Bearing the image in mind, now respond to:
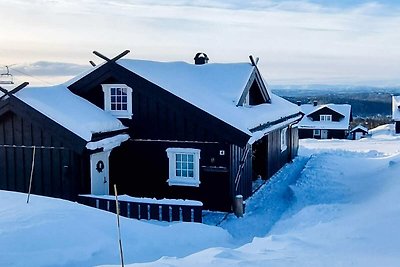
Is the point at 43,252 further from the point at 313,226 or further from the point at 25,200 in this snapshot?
the point at 313,226

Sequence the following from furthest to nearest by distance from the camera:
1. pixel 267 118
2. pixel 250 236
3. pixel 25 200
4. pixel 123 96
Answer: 1. pixel 267 118
2. pixel 123 96
3. pixel 250 236
4. pixel 25 200

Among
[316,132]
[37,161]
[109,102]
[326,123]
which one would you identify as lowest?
[316,132]

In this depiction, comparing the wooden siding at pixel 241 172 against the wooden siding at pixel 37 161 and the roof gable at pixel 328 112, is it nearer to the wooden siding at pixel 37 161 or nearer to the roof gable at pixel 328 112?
the wooden siding at pixel 37 161

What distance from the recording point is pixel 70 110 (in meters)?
12.3

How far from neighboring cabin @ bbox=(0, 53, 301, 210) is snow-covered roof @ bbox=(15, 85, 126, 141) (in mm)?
37

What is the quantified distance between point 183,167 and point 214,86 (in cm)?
373

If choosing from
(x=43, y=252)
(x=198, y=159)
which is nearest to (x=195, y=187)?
(x=198, y=159)

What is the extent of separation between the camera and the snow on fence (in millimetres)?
10922

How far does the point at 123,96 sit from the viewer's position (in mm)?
13227

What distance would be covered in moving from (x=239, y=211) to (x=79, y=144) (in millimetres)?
4534

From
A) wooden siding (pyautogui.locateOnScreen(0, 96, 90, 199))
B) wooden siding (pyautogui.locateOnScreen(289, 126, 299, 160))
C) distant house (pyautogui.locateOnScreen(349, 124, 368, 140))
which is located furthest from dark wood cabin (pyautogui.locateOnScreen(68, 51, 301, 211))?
distant house (pyautogui.locateOnScreen(349, 124, 368, 140))

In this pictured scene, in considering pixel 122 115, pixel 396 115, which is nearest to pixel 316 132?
pixel 396 115

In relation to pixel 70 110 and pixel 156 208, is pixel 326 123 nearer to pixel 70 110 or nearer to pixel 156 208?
pixel 70 110

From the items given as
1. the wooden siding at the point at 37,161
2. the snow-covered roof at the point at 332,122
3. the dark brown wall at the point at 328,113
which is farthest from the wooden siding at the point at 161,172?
the dark brown wall at the point at 328,113
